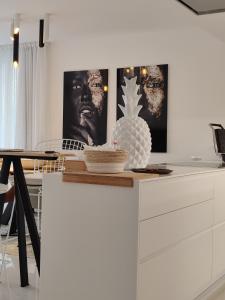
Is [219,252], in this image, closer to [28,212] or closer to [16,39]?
[28,212]

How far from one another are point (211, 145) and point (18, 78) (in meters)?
3.13

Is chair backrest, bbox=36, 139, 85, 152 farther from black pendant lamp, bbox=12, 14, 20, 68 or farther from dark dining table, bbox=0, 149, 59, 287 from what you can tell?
dark dining table, bbox=0, 149, 59, 287

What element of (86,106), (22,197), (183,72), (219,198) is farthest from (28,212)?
(86,106)

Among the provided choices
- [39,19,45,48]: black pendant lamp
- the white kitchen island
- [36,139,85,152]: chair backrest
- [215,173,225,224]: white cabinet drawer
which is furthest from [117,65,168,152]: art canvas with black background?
the white kitchen island

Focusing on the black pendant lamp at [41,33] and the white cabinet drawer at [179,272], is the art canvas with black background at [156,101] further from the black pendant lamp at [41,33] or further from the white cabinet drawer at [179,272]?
the white cabinet drawer at [179,272]

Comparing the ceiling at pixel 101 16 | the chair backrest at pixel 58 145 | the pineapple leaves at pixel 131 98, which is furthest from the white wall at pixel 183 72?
the pineapple leaves at pixel 131 98

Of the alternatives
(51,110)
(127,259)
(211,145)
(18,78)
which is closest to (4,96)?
(18,78)

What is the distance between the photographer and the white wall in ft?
18.3

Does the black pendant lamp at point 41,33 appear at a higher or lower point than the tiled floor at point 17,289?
higher

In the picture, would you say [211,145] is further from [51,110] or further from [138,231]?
[138,231]

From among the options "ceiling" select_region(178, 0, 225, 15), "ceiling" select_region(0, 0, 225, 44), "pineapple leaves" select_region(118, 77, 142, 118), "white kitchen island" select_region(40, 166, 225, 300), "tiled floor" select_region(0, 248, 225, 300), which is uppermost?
"ceiling" select_region(0, 0, 225, 44)

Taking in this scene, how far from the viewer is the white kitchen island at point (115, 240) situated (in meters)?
2.10

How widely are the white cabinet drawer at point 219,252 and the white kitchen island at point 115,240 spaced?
0.57 metres

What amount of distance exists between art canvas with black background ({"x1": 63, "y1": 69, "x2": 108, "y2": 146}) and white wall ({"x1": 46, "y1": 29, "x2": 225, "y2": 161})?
109mm
